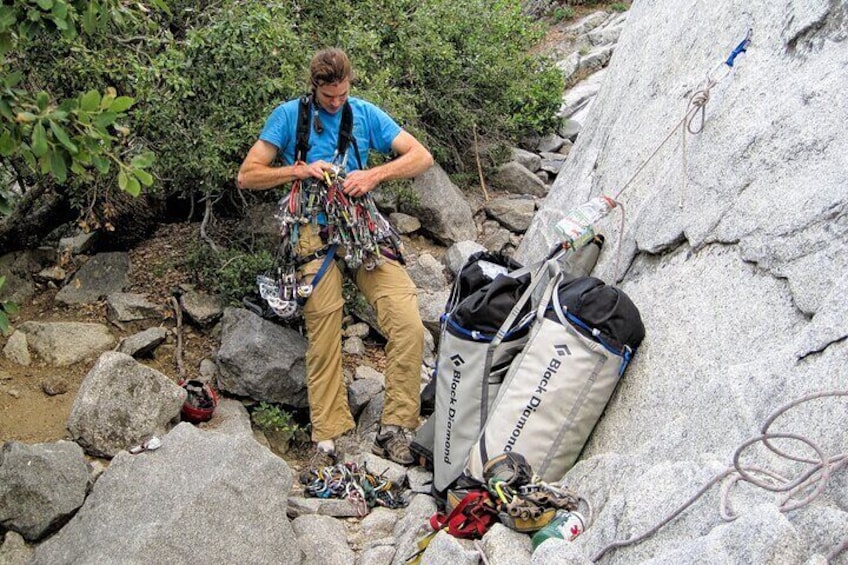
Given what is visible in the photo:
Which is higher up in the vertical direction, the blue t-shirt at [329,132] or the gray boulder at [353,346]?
the blue t-shirt at [329,132]

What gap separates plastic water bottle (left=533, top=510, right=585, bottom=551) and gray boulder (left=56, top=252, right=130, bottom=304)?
5.12 meters

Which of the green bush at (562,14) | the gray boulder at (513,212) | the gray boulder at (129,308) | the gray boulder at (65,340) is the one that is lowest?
the gray boulder at (65,340)

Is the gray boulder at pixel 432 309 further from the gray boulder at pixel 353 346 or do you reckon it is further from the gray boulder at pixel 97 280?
the gray boulder at pixel 97 280

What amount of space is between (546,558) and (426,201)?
654 cm

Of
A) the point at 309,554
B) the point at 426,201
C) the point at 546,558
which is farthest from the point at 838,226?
the point at 426,201

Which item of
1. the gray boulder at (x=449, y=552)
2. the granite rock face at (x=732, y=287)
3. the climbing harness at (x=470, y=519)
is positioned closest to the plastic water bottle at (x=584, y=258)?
the granite rock face at (x=732, y=287)

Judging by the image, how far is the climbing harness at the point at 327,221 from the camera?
6395mm

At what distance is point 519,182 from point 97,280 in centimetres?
547

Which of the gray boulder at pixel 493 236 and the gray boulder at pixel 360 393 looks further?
the gray boulder at pixel 493 236

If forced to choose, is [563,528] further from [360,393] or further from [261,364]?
[261,364]

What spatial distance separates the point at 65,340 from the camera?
24.0 feet

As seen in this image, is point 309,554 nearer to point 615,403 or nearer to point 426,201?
point 615,403

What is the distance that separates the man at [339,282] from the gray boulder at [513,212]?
153 inches

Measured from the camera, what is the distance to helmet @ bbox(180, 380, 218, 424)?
6594mm
